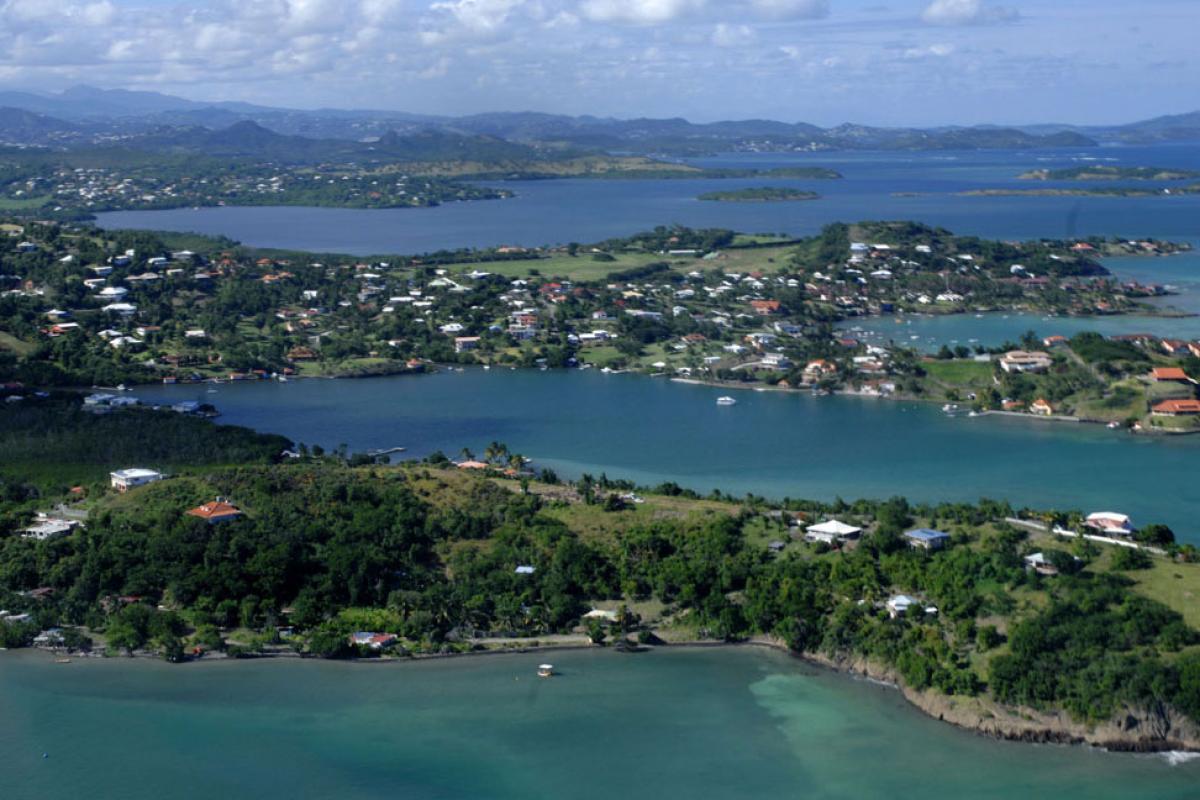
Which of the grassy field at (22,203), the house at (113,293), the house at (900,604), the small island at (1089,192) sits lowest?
the house at (900,604)

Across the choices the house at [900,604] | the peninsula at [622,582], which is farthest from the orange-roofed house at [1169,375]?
the house at [900,604]

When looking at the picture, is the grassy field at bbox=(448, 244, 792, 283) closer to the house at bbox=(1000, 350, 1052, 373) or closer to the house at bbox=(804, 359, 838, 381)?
the house at bbox=(804, 359, 838, 381)

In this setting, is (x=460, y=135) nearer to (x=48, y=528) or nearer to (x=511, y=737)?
(x=48, y=528)

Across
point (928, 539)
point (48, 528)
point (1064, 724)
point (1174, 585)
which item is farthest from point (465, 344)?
point (1064, 724)

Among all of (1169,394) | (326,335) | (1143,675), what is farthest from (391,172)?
(1143,675)

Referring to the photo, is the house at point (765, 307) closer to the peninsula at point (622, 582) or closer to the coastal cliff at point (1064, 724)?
the peninsula at point (622, 582)

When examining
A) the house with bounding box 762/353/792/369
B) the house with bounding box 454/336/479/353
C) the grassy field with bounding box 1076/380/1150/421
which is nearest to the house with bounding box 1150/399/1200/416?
the grassy field with bounding box 1076/380/1150/421

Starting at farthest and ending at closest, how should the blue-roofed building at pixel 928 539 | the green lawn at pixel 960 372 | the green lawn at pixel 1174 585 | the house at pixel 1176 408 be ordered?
1. the green lawn at pixel 960 372
2. the house at pixel 1176 408
3. the blue-roofed building at pixel 928 539
4. the green lawn at pixel 1174 585

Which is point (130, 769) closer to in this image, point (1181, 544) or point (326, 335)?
point (1181, 544)
